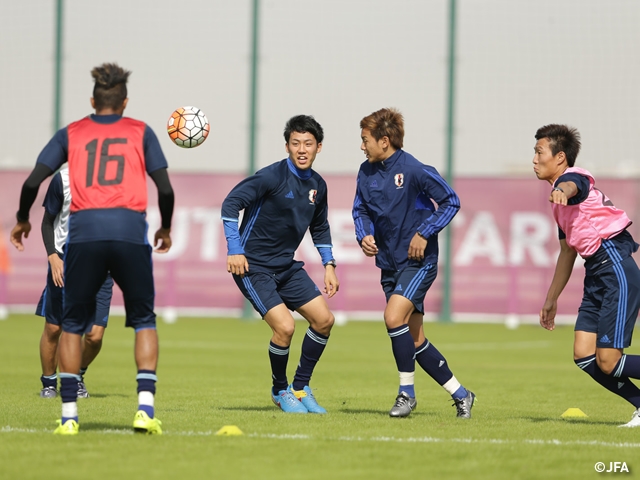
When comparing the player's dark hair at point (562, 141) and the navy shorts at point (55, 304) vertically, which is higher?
the player's dark hair at point (562, 141)

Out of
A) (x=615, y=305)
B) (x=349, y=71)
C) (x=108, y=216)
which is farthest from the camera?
(x=349, y=71)

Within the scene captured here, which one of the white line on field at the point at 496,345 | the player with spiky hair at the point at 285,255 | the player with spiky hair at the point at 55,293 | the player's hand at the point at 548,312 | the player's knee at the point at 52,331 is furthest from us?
the white line on field at the point at 496,345

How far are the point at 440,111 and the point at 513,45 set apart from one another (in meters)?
2.65

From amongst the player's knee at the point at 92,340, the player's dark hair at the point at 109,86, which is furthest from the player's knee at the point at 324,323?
the player's dark hair at the point at 109,86

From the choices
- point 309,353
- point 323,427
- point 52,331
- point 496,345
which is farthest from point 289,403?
point 496,345

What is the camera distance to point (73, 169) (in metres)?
6.93

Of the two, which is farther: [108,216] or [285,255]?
[285,255]

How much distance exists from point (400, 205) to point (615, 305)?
6.40 feet

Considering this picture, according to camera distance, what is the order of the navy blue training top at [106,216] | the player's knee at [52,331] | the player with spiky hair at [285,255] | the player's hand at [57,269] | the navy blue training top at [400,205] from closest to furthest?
the navy blue training top at [106,216], the navy blue training top at [400,205], the player with spiky hair at [285,255], the player's hand at [57,269], the player's knee at [52,331]

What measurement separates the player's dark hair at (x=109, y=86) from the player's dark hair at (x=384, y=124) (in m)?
2.46

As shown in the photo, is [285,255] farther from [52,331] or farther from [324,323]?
[52,331]

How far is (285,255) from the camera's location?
9.05 meters

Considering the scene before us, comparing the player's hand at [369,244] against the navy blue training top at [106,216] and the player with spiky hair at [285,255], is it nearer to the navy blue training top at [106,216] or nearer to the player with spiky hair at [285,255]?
the player with spiky hair at [285,255]

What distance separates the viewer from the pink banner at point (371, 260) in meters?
24.0
